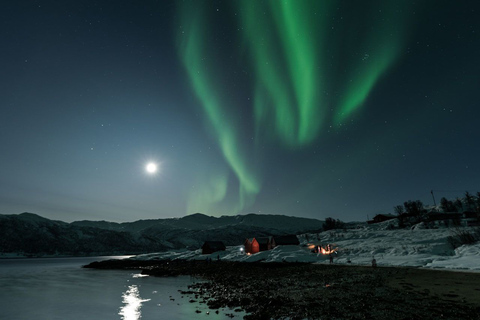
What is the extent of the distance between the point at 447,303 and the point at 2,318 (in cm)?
3637

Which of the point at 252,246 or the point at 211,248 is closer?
the point at 252,246

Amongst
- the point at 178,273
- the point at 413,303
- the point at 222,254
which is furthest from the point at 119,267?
the point at 413,303

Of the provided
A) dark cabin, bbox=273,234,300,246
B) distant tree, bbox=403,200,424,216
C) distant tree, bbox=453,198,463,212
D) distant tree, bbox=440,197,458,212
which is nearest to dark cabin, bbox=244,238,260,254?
dark cabin, bbox=273,234,300,246

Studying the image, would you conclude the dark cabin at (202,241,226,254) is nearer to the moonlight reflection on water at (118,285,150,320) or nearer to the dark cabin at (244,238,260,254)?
the dark cabin at (244,238,260,254)

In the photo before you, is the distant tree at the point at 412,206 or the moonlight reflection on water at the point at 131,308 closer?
the moonlight reflection on water at the point at 131,308

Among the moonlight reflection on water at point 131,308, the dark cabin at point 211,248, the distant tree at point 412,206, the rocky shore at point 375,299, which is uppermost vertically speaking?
the distant tree at point 412,206

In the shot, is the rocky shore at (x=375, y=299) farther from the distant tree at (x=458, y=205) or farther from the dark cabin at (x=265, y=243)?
the distant tree at (x=458, y=205)

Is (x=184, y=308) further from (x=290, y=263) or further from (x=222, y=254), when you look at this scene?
(x=222, y=254)

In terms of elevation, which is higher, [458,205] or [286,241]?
[458,205]

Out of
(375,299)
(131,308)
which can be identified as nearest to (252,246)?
(131,308)

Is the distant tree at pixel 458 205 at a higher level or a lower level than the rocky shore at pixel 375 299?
higher

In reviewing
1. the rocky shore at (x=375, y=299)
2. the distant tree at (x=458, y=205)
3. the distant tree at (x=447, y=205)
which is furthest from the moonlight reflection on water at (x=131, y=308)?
the distant tree at (x=458, y=205)

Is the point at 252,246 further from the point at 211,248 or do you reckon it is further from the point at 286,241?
the point at 211,248

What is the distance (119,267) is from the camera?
9912cm
